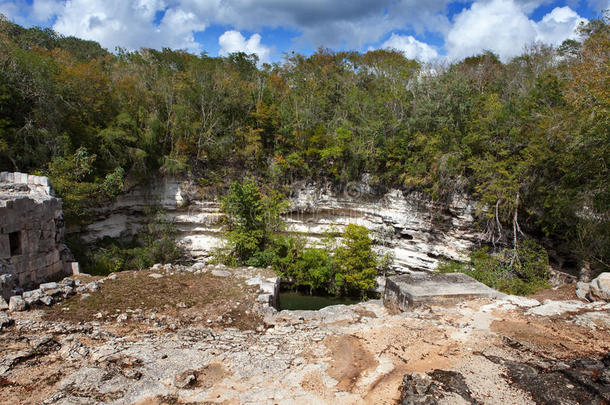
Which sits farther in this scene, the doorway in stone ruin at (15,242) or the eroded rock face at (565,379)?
the doorway in stone ruin at (15,242)

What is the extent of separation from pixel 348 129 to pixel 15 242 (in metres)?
12.3

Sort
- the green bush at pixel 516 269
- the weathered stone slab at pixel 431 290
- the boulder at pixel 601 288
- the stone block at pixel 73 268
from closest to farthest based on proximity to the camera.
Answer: the boulder at pixel 601 288
the weathered stone slab at pixel 431 290
the stone block at pixel 73 268
the green bush at pixel 516 269

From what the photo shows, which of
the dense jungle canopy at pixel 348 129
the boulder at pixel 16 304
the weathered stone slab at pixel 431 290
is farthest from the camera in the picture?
the dense jungle canopy at pixel 348 129

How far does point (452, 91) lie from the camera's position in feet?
44.3

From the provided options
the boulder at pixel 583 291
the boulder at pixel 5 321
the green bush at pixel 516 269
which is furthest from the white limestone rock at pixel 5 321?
the green bush at pixel 516 269

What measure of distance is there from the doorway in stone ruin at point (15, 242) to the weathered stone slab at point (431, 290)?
370 inches

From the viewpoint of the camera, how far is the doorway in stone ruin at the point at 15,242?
7996 millimetres

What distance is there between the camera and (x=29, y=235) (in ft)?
27.2

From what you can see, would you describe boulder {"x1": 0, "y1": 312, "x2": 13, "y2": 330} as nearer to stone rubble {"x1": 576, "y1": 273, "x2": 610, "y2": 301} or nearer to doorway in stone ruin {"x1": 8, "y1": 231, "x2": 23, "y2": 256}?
doorway in stone ruin {"x1": 8, "y1": 231, "x2": 23, "y2": 256}

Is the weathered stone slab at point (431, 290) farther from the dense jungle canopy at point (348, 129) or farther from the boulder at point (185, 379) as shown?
the boulder at point (185, 379)

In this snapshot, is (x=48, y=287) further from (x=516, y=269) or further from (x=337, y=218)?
(x=516, y=269)

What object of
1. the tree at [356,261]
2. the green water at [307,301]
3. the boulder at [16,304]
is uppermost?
the boulder at [16,304]

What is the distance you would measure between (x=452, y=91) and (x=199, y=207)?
12.0 meters

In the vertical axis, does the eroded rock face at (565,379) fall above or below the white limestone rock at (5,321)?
below
